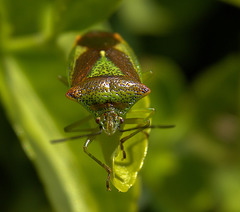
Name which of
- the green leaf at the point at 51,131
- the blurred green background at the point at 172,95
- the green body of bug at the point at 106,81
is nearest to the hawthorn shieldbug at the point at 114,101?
the green body of bug at the point at 106,81

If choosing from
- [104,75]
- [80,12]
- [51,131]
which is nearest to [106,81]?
[104,75]

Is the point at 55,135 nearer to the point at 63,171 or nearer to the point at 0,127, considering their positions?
the point at 63,171

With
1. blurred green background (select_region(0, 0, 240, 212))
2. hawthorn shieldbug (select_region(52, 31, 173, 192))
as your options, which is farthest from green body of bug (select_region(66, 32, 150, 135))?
blurred green background (select_region(0, 0, 240, 212))

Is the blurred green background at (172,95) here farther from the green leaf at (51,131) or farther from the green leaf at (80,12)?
the green leaf at (80,12)

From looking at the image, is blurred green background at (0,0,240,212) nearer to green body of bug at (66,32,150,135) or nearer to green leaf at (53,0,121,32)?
green leaf at (53,0,121,32)

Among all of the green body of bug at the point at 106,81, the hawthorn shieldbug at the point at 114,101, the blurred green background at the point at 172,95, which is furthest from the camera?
the blurred green background at the point at 172,95

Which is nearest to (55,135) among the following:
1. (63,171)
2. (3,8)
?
(63,171)

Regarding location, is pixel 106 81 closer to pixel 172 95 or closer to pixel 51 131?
pixel 51 131
